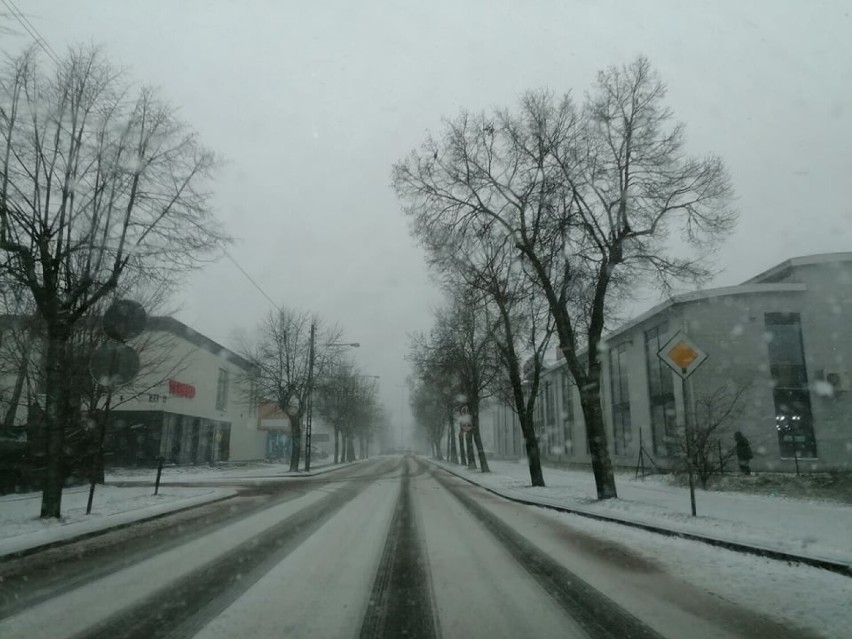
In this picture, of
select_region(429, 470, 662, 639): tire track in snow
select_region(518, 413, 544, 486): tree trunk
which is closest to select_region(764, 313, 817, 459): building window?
select_region(518, 413, 544, 486): tree trunk

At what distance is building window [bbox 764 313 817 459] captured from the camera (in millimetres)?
24281

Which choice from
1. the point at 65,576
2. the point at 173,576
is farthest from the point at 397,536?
the point at 65,576

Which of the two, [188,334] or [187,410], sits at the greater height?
[188,334]

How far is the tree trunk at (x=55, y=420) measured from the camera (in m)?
11.6

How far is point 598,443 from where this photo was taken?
50.8ft

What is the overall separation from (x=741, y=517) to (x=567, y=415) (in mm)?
34948

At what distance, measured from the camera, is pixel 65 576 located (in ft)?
23.4

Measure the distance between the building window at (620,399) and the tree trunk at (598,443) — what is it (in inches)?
704

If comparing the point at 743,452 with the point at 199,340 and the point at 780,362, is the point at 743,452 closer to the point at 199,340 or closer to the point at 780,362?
the point at 780,362

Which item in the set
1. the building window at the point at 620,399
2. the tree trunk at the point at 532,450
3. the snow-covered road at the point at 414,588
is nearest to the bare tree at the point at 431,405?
the building window at the point at 620,399

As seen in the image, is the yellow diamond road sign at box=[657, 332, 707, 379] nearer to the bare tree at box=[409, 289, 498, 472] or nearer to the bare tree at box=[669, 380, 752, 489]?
the bare tree at box=[669, 380, 752, 489]

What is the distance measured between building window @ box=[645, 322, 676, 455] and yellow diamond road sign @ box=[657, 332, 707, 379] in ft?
51.8

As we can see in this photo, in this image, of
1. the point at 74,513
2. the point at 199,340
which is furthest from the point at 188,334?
the point at 74,513

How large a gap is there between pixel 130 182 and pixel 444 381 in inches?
1086
